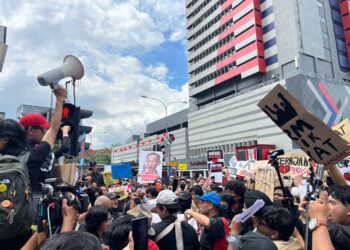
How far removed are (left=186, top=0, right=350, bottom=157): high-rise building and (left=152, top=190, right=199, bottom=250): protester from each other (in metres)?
37.4

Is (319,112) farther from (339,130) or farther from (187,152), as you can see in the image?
(339,130)

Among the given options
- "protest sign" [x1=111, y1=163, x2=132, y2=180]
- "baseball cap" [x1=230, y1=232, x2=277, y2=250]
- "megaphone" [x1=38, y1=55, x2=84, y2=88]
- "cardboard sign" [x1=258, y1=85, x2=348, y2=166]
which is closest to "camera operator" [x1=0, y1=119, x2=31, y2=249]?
"megaphone" [x1=38, y1=55, x2=84, y2=88]

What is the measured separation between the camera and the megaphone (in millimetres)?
2451

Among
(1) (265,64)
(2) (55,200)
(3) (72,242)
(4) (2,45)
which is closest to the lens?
(3) (72,242)

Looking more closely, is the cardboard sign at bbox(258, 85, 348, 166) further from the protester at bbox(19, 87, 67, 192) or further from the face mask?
the protester at bbox(19, 87, 67, 192)

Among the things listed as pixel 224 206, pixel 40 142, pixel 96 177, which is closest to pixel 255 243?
pixel 40 142

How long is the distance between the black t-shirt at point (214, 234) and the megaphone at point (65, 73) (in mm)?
2165

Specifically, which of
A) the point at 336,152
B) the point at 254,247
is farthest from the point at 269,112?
the point at 254,247

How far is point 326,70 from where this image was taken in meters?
45.3

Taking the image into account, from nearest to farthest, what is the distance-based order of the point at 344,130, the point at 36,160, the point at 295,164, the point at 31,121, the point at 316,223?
1. the point at 316,223
2. the point at 36,160
3. the point at 31,121
4. the point at 344,130
5. the point at 295,164

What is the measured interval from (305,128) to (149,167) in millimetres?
8041

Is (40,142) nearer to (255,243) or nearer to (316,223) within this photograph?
(255,243)

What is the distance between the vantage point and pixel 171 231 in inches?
119

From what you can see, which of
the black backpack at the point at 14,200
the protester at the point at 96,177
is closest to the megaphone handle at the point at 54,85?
the black backpack at the point at 14,200
